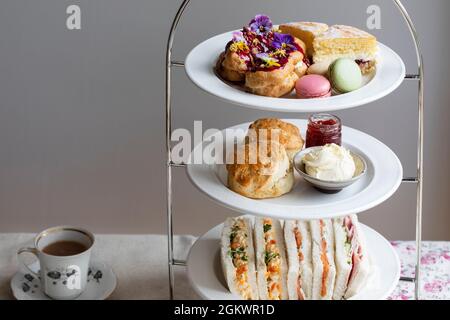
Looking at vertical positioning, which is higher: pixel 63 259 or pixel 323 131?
pixel 323 131

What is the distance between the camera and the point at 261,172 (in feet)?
5.63

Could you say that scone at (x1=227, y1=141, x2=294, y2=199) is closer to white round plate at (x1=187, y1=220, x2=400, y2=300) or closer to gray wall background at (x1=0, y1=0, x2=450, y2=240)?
white round plate at (x1=187, y1=220, x2=400, y2=300)

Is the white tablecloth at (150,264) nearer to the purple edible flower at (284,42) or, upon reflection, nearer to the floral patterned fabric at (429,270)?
the floral patterned fabric at (429,270)

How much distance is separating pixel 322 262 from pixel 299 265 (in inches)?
2.1

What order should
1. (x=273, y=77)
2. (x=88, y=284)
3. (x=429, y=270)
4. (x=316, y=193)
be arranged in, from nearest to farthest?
(x=273, y=77) → (x=316, y=193) → (x=88, y=284) → (x=429, y=270)

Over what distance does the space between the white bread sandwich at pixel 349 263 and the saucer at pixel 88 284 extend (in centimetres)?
64

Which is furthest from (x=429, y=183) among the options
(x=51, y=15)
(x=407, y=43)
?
(x=51, y=15)

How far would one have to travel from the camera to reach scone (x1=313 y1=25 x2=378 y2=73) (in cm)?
178

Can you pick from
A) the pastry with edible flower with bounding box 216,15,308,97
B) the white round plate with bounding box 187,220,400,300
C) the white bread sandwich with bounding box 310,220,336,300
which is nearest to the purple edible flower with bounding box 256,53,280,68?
the pastry with edible flower with bounding box 216,15,308,97

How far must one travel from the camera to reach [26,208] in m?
3.21

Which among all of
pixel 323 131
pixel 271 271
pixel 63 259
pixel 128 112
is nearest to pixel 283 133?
pixel 323 131

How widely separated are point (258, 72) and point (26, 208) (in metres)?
1.82

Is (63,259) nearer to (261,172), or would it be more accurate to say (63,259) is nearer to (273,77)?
(261,172)

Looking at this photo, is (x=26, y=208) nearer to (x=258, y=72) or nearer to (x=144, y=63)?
(x=144, y=63)
